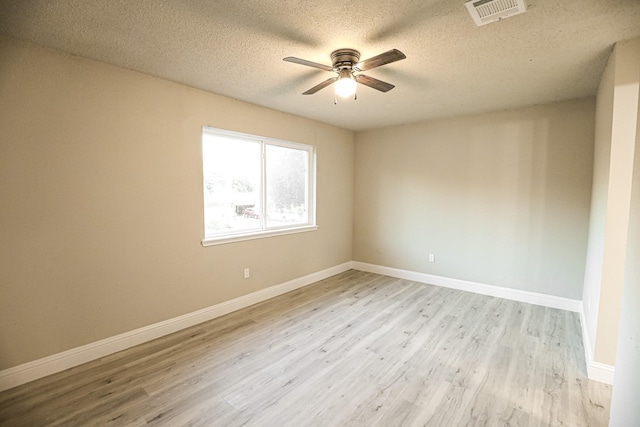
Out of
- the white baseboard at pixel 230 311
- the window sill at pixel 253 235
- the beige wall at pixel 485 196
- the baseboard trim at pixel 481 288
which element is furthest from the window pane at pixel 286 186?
the baseboard trim at pixel 481 288

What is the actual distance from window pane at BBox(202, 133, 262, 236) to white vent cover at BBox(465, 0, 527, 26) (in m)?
2.65

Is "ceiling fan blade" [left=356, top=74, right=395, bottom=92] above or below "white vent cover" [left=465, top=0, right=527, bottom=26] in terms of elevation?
below

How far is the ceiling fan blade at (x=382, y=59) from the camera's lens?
1.89m

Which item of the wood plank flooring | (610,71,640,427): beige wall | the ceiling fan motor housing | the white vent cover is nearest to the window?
the wood plank flooring

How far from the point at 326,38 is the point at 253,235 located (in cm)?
237

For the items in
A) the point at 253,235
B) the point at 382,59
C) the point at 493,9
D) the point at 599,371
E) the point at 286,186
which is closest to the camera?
the point at 493,9

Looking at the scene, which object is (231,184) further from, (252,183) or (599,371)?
(599,371)

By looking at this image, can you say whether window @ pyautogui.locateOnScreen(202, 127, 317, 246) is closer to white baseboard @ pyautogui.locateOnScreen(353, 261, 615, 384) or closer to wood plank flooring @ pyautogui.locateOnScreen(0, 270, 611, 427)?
wood plank flooring @ pyautogui.locateOnScreen(0, 270, 611, 427)

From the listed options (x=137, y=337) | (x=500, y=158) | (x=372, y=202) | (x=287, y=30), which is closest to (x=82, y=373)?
(x=137, y=337)

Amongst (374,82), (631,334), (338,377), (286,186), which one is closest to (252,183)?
(286,186)

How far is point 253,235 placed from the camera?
371 cm

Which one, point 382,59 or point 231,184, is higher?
point 382,59

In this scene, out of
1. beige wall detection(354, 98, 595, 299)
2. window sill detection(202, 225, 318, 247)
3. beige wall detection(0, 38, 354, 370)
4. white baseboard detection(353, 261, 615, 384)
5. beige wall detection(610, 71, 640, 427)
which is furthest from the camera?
beige wall detection(354, 98, 595, 299)

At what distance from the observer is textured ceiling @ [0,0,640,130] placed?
5.75ft
